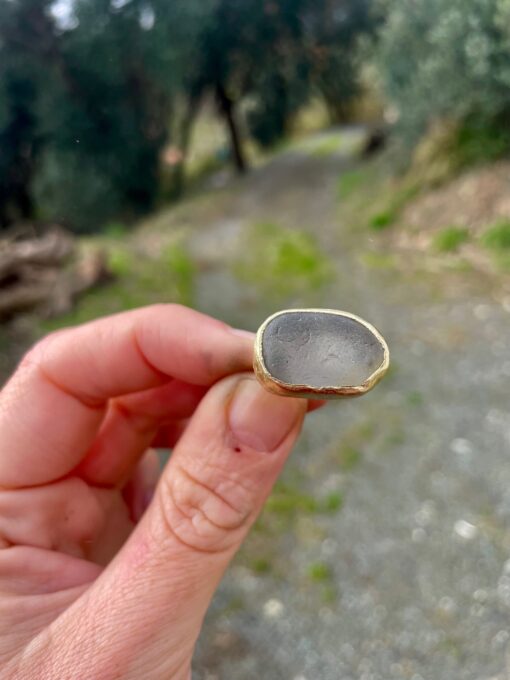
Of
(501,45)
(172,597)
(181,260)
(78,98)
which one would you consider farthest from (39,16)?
(172,597)

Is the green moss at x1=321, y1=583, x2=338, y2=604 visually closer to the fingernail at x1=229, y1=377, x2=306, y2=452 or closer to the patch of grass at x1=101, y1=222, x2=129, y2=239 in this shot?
the fingernail at x1=229, y1=377, x2=306, y2=452

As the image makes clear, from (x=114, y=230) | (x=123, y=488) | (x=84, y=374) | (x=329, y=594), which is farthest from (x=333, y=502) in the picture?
(x=114, y=230)

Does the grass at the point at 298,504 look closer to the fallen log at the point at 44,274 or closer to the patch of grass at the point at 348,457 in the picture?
the patch of grass at the point at 348,457

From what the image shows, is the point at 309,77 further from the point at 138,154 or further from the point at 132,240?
the point at 132,240

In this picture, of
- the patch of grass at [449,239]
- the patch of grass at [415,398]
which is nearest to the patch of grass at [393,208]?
the patch of grass at [449,239]

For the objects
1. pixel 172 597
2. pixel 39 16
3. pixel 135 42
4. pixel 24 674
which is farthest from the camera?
pixel 135 42

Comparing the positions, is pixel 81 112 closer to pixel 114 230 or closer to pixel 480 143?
pixel 114 230
